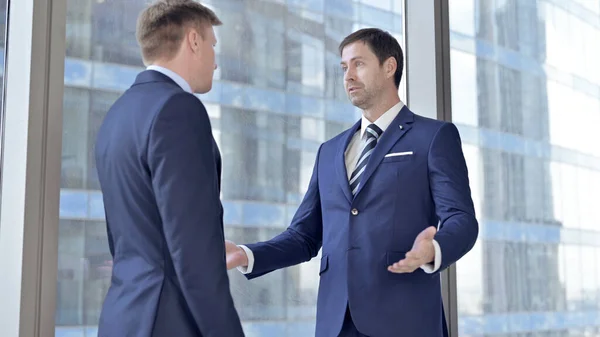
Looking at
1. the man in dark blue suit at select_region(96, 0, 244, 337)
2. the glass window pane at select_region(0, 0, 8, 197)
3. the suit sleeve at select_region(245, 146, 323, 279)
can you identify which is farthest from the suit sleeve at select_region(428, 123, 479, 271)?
the glass window pane at select_region(0, 0, 8, 197)

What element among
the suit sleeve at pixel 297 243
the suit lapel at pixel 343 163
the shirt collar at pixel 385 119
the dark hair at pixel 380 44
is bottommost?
the suit sleeve at pixel 297 243

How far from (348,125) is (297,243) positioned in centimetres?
74

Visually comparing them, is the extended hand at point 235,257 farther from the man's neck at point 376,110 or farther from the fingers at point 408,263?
the man's neck at point 376,110

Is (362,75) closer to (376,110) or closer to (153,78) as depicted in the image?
(376,110)

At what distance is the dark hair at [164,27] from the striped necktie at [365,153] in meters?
0.81

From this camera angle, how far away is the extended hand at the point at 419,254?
82.3 inches

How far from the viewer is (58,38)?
2117 mm

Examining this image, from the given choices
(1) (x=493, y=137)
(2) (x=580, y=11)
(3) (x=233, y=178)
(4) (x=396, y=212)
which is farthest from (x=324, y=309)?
(2) (x=580, y=11)

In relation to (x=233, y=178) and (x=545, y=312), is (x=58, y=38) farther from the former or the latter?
(x=545, y=312)

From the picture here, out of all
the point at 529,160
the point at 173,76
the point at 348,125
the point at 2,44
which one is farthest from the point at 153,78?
the point at 529,160

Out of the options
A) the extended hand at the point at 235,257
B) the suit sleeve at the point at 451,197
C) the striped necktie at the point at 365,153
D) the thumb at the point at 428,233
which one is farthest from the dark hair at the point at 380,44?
the extended hand at the point at 235,257

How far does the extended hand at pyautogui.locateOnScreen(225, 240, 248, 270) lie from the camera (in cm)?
224

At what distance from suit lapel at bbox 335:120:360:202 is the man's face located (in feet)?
0.33

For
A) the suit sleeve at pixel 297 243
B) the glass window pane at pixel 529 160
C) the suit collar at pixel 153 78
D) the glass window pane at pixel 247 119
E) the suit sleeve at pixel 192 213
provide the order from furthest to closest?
the glass window pane at pixel 529 160
the suit sleeve at pixel 297 243
the glass window pane at pixel 247 119
the suit collar at pixel 153 78
the suit sleeve at pixel 192 213
